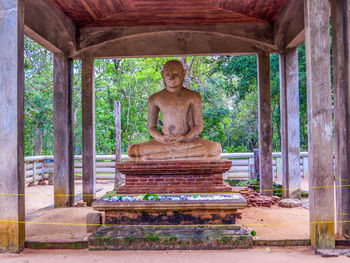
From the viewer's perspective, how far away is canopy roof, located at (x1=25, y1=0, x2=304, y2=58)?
6.39 m

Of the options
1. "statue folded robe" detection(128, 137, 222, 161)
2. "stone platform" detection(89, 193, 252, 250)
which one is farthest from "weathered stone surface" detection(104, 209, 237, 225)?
"statue folded robe" detection(128, 137, 222, 161)

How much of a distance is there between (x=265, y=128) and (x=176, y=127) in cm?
243

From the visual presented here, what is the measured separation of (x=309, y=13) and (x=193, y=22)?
352 cm

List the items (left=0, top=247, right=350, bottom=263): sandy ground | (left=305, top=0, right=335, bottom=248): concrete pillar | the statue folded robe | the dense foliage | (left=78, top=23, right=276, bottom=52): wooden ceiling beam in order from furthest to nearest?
the dense foliage
(left=78, top=23, right=276, bottom=52): wooden ceiling beam
the statue folded robe
(left=305, top=0, right=335, bottom=248): concrete pillar
(left=0, top=247, right=350, bottom=263): sandy ground

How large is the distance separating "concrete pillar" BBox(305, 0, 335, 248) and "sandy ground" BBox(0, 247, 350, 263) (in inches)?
14.4

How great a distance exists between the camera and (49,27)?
22.4 ft

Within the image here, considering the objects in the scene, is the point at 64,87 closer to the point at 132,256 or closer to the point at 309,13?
the point at 132,256

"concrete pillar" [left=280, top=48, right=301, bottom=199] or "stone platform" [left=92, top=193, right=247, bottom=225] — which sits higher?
"concrete pillar" [left=280, top=48, right=301, bottom=199]

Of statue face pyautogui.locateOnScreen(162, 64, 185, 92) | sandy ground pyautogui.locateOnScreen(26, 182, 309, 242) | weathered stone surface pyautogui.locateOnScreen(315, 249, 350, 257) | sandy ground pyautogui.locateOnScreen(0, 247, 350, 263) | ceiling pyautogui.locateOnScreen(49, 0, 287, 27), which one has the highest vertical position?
ceiling pyautogui.locateOnScreen(49, 0, 287, 27)

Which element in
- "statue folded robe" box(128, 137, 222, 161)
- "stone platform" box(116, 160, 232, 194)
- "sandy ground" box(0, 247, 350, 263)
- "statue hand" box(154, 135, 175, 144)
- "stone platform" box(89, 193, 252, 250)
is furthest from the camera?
"statue hand" box(154, 135, 175, 144)

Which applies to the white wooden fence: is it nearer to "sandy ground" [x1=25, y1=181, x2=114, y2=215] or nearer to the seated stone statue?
"sandy ground" [x1=25, y1=181, x2=114, y2=215]

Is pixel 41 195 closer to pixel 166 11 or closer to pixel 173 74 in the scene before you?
pixel 173 74

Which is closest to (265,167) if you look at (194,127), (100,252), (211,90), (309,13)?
(194,127)

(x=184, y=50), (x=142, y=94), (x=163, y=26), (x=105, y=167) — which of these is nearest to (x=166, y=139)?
(x=184, y=50)
